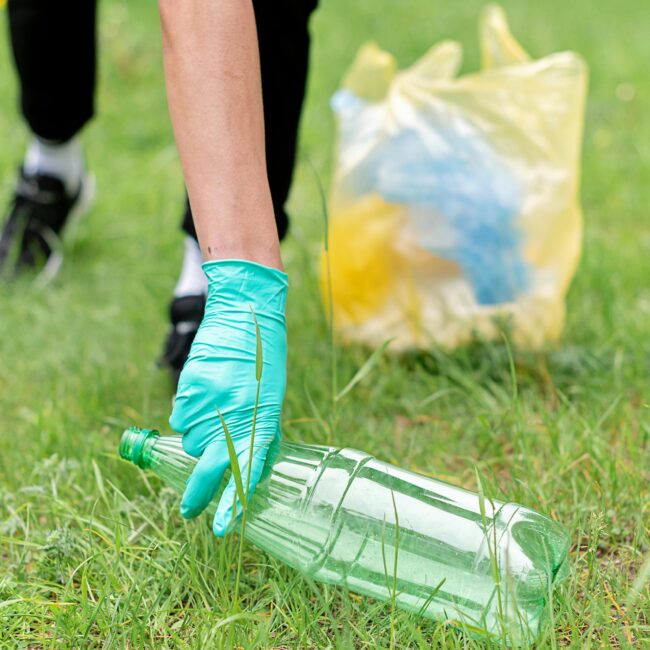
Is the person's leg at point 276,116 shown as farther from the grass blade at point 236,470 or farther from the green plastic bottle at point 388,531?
the grass blade at point 236,470

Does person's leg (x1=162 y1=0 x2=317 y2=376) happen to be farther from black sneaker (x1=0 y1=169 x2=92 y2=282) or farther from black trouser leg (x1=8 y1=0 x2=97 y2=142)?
black sneaker (x1=0 y1=169 x2=92 y2=282)

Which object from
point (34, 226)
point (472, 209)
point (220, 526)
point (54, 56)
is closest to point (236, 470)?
point (220, 526)

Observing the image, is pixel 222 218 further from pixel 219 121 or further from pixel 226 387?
pixel 226 387

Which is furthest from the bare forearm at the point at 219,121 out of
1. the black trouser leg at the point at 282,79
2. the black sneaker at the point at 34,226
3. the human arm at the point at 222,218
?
the black sneaker at the point at 34,226

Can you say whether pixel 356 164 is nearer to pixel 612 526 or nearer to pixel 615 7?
pixel 612 526

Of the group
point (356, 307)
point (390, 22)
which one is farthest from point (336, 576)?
point (390, 22)

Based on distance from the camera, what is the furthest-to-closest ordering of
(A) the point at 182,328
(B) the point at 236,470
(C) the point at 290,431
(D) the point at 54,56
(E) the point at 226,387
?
(D) the point at 54,56
(A) the point at 182,328
(C) the point at 290,431
(E) the point at 226,387
(B) the point at 236,470

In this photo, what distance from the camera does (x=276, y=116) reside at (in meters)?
1.80

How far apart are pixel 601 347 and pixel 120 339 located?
3.94 feet

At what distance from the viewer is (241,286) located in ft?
4.19

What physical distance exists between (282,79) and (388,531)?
94 centimetres

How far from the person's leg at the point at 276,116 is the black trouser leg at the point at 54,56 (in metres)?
0.76

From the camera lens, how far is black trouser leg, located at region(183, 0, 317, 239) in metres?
1.67

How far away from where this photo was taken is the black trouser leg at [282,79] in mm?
1669
